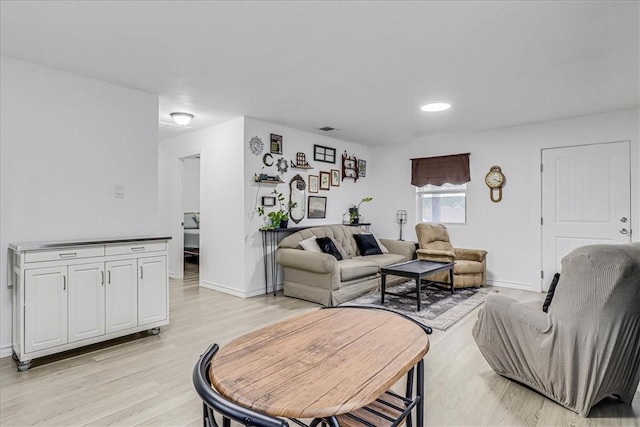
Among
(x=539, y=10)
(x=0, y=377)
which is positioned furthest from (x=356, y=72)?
(x=0, y=377)

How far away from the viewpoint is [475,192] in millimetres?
5566

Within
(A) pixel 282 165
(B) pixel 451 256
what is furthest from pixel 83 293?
(B) pixel 451 256

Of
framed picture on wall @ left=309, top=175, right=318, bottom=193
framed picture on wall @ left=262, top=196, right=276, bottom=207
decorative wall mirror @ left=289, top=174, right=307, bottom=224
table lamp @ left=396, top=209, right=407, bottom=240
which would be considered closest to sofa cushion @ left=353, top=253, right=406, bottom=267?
table lamp @ left=396, top=209, right=407, bottom=240

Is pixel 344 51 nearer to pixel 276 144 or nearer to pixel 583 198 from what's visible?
pixel 276 144

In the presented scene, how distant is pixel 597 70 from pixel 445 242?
2.94 m

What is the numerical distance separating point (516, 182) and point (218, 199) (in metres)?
4.42

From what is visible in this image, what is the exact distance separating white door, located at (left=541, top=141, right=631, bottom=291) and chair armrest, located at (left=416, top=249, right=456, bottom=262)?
1386 millimetres

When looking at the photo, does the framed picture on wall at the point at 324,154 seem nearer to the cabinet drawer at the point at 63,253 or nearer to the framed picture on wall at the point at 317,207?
the framed picture on wall at the point at 317,207

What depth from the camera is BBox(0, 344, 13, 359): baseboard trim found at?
8.96ft

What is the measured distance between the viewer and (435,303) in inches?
166

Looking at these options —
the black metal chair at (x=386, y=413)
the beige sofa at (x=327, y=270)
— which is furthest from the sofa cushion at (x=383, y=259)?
the black metal chair at (x=386, y=413)

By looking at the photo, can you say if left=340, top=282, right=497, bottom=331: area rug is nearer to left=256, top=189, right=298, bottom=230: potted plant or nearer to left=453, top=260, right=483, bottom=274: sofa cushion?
left=453, top=260, right=483, bottom=274: sofa cushion

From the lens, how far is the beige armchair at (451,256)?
4.89m

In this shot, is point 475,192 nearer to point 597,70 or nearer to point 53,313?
point 597,70
